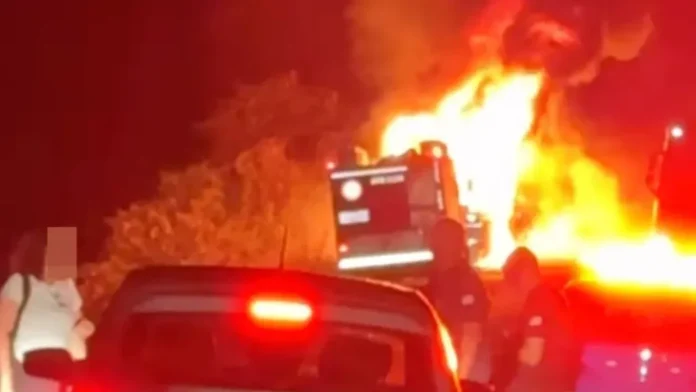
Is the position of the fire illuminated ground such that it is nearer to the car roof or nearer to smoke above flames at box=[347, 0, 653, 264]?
smoke above flames at box=[347, 0, 653, 264]

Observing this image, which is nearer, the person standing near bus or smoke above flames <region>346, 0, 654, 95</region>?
the person standing near bus

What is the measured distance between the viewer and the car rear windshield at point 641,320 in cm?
1028

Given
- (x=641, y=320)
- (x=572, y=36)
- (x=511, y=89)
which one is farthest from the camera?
(x=572, y=36)

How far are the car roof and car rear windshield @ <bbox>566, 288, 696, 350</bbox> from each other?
4208 mm

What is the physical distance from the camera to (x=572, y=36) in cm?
3472

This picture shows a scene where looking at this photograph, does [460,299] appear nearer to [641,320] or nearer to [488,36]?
[641,320]

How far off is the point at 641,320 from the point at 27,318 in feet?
11.7

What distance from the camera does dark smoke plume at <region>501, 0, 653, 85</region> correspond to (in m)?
33.8

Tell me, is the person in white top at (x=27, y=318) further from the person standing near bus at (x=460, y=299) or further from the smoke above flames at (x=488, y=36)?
the smoke above flames at (x=488, y=36)

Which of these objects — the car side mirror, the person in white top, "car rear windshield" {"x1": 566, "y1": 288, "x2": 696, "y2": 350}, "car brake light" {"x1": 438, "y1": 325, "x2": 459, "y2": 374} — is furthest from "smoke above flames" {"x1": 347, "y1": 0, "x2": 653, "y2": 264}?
the car side mirror

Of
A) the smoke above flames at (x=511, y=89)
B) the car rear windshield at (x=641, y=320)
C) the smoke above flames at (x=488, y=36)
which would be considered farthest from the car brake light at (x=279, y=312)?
the smoke above flames at (x=488, y=36)

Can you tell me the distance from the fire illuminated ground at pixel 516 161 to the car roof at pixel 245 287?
18.8 m

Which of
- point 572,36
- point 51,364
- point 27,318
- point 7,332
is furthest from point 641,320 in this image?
point 572,36

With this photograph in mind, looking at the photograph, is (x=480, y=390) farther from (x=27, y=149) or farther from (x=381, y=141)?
(x=27, y=149)
